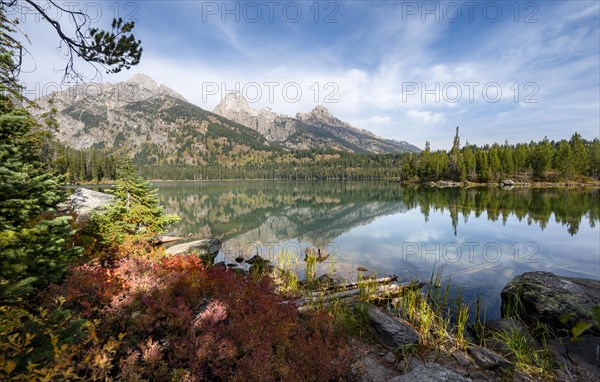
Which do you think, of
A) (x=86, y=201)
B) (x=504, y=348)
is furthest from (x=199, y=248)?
(x=504, y=348)

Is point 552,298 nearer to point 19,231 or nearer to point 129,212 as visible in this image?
point 19,231

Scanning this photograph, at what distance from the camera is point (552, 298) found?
1091 cm

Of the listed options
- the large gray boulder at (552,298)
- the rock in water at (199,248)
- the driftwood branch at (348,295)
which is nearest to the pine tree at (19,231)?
the driftwood branch at (348,295)

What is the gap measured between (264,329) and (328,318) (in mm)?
2061

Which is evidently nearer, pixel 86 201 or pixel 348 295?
pixel 348 295

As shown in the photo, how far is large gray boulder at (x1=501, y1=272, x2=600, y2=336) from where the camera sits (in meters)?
10.4

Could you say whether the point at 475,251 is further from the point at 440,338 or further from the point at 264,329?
the point at 264,329

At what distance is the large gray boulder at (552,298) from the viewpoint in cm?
1041

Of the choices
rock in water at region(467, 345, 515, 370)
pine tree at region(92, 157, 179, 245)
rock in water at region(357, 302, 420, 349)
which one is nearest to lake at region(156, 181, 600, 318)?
rock in water at region(467, 345, 515, 370)

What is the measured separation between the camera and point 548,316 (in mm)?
10594

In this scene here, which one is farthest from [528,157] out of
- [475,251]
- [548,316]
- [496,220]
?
[548,316]

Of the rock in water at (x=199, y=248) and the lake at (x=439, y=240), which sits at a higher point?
the rock in water at (x=199, y=248)

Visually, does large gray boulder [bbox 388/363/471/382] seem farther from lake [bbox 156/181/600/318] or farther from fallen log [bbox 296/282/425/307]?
lake [bbox 156/181/600/318]

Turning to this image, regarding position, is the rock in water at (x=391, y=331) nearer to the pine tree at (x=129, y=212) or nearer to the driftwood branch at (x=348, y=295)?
the driftwood branch at (x=348, y=295)
